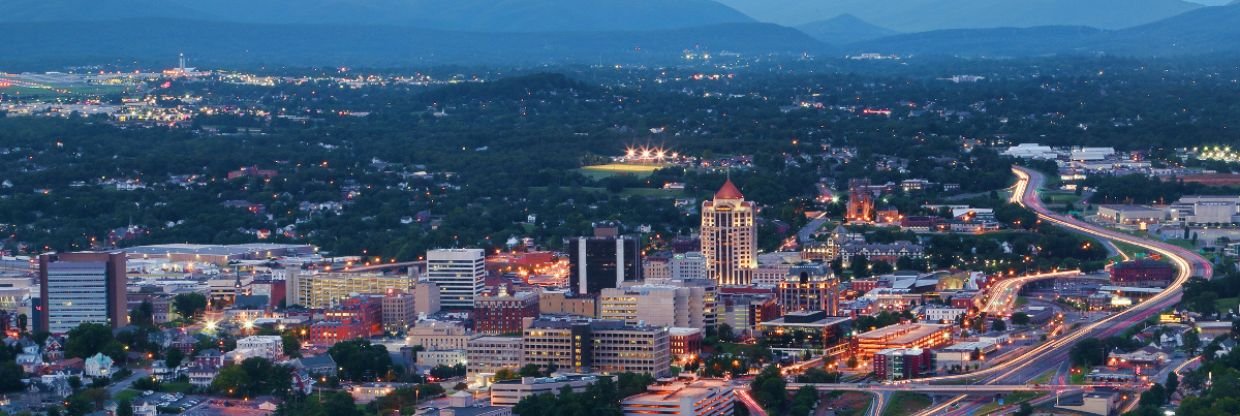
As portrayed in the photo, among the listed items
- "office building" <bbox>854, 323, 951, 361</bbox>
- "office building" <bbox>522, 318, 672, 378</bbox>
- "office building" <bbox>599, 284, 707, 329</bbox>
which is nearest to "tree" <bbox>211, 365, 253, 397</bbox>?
"office building" <bbox>522, 318, 672, 378</bbox>

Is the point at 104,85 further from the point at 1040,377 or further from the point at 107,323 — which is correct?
the point at 1040,377

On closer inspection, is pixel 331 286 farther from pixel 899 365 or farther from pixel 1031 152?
pixel 1031 152

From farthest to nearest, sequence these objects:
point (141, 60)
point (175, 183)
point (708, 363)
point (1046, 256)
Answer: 1. point (141, 60)
2. point (175, 183)
3. point (1046, 256)
4. point (708, 363)

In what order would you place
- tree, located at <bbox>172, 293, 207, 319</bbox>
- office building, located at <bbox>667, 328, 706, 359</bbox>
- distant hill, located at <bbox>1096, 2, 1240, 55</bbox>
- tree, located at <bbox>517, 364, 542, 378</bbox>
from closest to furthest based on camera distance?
tree, located at <bbox>517, 364, 542, 378</bbox> → office building, located at <bbox>667, 328, 706, 359</bbox> → tree, located at <bbox>172, 293, 207, 319</bbox> → distant hill, located at <bbox>1096, 2, 1240, 55</bbox>

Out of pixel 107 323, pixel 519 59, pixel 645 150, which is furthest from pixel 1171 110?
pixel 519 59

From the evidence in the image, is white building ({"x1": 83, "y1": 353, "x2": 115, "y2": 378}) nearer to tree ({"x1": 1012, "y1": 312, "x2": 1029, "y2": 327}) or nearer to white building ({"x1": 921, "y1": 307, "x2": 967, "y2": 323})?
white building ({"x1": 921, "y1": 307, "x2": 967, "y2": 323})

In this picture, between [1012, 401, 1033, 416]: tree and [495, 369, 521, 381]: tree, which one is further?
[495, 369, 521, 381]: tree

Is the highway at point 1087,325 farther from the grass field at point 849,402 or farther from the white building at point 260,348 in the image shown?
the white building at point 260,348
